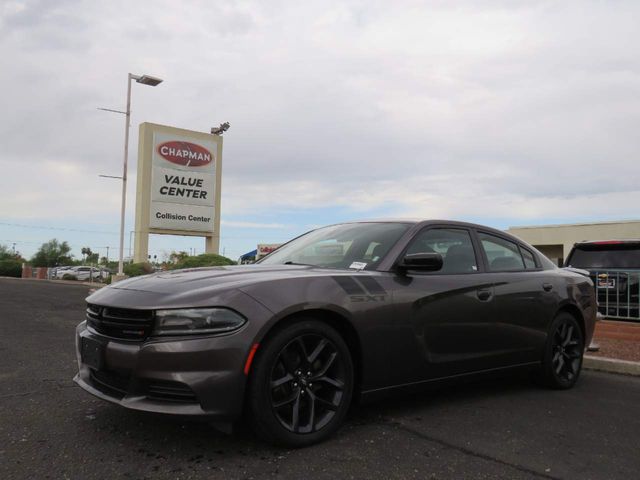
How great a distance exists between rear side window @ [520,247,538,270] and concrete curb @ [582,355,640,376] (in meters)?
1.91

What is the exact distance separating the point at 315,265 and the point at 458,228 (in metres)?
1.37

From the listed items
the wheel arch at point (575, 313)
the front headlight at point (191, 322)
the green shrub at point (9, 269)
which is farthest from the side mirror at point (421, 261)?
the green shrub at point (9, 269)

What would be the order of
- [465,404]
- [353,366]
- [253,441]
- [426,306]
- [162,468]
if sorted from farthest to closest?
[465,404] → [426,306] → [353,366] → [253,441] → [162,468]

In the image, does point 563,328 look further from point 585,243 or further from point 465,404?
point 585,243

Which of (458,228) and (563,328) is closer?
(458,228)

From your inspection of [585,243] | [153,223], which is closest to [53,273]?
[153,223]

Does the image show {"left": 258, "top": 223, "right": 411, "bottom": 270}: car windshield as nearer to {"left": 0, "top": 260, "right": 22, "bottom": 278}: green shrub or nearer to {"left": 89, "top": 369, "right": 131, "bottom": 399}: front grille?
{"left": 89, "top": 369, "right": 131, "bottom": 399}: front grille

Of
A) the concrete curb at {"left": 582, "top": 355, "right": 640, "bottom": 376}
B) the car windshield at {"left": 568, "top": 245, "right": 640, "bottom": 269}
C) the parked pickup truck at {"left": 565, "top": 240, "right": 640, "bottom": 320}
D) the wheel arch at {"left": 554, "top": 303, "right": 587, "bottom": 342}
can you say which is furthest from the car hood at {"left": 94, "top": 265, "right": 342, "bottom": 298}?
the car windshield at {"left": 568, "top": 245, "right": 640, "bottom": 269}

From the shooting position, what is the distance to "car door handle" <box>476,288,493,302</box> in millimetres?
4457

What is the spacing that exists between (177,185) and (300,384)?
23.7 metres

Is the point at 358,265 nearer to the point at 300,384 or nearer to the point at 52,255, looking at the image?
the point at 300,384

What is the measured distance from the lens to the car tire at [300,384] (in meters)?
3.15

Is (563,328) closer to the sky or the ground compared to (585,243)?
closer to the ground

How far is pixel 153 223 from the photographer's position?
25234 mm
